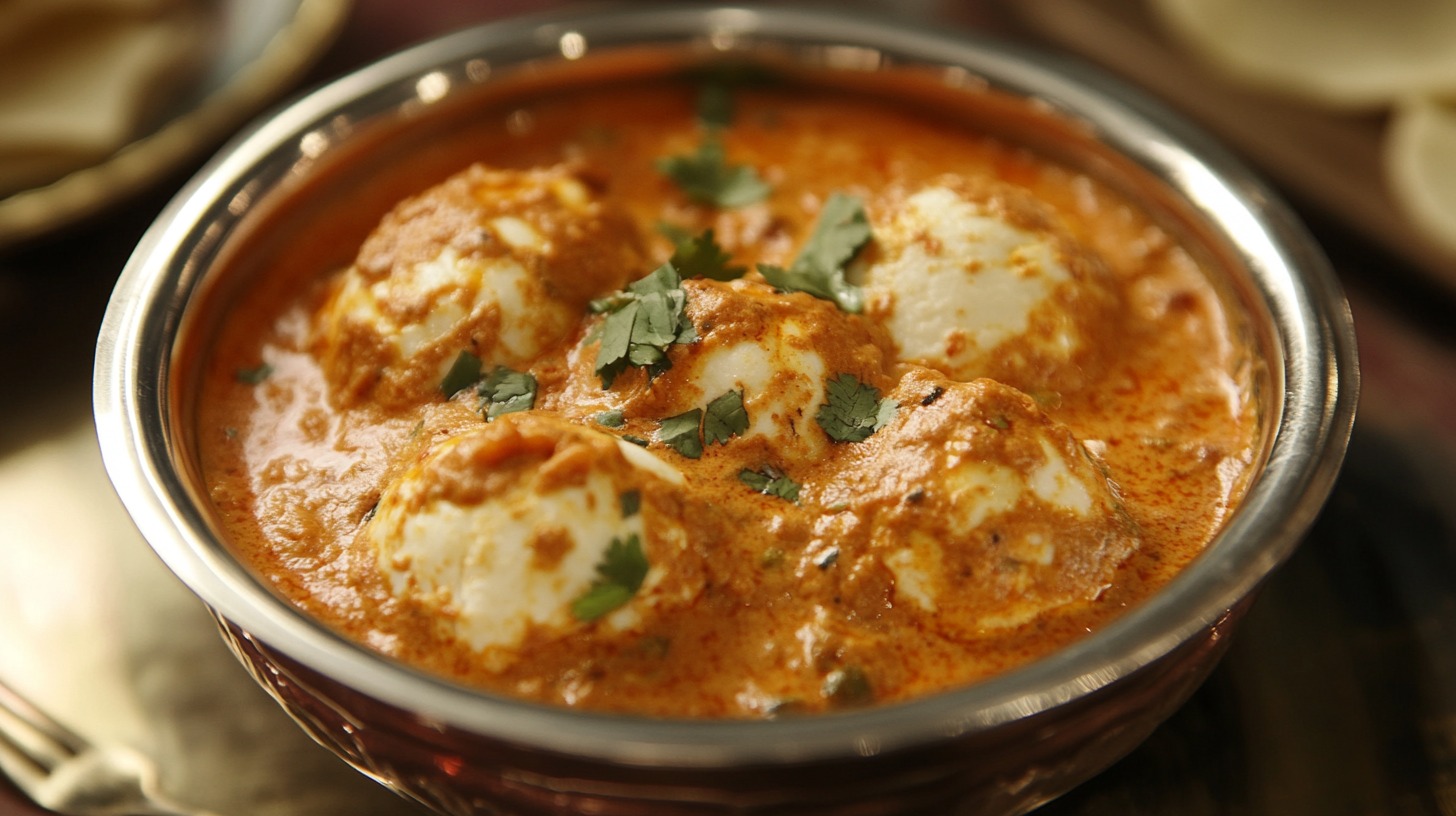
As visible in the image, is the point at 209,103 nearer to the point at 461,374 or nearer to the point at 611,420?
the point at 461,374

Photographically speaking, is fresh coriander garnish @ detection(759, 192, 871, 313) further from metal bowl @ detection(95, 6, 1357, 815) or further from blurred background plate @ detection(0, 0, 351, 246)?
blurred background plate @ detection(0, 0, 351, 246)

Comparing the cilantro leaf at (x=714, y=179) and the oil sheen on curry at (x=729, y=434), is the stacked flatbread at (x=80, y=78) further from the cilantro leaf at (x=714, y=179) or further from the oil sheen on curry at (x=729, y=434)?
the cilantro leaf at (x=714, y=179)

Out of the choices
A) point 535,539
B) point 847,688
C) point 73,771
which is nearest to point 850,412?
point 847,688

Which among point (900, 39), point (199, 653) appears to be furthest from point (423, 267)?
point (900, 39)

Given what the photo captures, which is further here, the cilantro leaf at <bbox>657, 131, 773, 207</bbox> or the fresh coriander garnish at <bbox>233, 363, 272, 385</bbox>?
the cilantro leaf at <bbox>657, 131, 773, 207</bbox>

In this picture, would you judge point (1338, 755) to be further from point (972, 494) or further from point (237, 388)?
point (237, 388)

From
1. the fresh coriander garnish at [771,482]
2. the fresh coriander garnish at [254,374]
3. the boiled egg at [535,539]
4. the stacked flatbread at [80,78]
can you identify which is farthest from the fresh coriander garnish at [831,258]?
the stacked flatbread at [80,78]

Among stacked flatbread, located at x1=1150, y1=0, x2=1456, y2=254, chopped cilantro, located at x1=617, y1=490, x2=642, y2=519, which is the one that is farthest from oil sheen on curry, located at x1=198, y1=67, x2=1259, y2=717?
stacked flatbread, located at x1=1150, y1=0, x2=1456, y2=254
